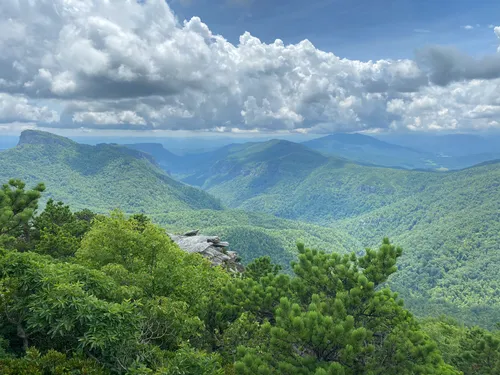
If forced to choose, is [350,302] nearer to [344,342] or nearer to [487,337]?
[344,342]

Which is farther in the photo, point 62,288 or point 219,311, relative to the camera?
point 219,311

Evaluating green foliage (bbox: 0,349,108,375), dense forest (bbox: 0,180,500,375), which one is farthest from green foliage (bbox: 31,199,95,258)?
green foliage (bbox: 0,349,108,375)

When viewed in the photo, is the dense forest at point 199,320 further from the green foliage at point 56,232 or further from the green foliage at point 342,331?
the green foliage at point 56,232

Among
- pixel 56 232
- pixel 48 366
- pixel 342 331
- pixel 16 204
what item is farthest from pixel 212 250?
pixel 48 366

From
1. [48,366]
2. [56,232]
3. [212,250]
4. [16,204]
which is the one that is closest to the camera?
[48,366]

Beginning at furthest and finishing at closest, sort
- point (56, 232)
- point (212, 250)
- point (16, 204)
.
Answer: point (212, 250), point (56, 232), point (16, 204)

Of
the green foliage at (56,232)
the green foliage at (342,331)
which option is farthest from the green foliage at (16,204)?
→ the green foliage at (342,331)

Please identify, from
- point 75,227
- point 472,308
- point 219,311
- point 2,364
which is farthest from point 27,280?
point 472,308

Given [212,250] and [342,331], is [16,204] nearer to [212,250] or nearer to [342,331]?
[212,250]

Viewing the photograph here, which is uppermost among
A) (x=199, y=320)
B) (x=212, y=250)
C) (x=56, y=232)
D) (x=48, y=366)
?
(x=48, y=366)
